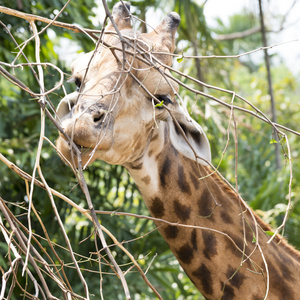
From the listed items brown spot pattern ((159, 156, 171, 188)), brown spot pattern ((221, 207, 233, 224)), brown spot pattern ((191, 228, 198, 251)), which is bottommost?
brown spot pattern ((191, 228, 198, 251))

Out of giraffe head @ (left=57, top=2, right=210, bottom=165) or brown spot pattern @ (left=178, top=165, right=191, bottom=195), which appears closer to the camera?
giraffe head @ (left=57, top=2, right=210, bottom=165)

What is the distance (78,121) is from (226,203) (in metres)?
1.00

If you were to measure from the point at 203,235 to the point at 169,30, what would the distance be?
1.07 m

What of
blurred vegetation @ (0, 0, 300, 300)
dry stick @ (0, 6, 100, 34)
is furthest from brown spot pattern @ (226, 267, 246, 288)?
blurred vegetation @ (0, 0, 300, 300)

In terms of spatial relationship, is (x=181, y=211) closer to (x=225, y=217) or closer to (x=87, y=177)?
(x=225, y=217)

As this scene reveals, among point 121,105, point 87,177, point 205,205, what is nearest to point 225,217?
point 205,205

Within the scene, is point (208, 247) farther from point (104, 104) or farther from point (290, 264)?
point (104, 104)

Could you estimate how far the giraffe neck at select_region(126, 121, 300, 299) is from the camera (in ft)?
7.54

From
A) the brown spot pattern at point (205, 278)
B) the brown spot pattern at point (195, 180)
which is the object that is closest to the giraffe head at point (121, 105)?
the brown spot pattern at point (195, 180)

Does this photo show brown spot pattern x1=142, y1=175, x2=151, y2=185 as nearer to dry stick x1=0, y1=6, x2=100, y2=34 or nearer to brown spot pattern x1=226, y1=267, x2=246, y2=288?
brown spot pattern x1=226, y1=267, x2=246, y2=288

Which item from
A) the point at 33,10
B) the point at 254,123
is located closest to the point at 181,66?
the point at 254,123

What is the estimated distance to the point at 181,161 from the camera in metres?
2.45

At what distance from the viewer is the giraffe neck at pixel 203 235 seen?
2.30 m

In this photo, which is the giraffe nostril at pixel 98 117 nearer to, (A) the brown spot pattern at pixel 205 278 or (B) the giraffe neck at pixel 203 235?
(B) the giraffe neck at pixel 203 235
